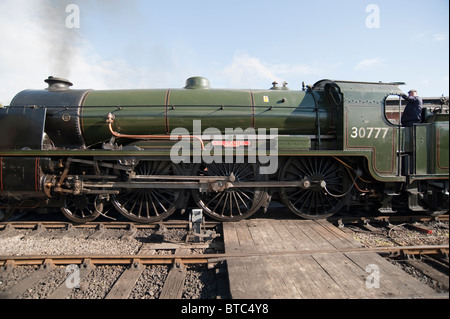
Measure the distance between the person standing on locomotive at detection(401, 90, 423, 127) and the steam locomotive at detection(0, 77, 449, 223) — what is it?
244 mm

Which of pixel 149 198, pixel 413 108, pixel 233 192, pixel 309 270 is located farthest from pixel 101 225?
pixel 413 108

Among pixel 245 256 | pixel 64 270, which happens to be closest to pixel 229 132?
pixel 245 256

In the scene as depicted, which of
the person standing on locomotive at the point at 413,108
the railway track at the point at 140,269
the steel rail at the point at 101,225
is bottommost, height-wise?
the railway track at the point at 140,269

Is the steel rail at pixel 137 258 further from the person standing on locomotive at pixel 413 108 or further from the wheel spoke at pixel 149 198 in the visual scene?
the person standing on locomotive at pixel 413 108

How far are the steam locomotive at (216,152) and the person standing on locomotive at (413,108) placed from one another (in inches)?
9.6

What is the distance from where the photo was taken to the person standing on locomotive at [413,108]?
507 centimetres

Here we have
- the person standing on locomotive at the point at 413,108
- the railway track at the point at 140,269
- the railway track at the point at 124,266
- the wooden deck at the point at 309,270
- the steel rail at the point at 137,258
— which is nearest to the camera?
the wooden deck at the point at 309,270

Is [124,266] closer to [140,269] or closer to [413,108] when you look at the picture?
[140,269]

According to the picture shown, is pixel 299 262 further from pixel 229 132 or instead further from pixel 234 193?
pixel 229 132

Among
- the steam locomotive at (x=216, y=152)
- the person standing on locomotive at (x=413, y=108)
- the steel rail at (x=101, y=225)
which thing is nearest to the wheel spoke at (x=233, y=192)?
the steam locomotive at (x=216, y=152)

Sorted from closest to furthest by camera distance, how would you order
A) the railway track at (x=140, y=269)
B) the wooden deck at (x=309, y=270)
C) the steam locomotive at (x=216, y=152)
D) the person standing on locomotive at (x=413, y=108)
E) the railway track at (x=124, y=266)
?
the wooden deck at (x=309, y=270), the railway track at (x=140, y=269), the railway track at (x=124, y=266), the steam locomotive at (x=216, y=152), the person standing on locomotive at (x=413, y=108)

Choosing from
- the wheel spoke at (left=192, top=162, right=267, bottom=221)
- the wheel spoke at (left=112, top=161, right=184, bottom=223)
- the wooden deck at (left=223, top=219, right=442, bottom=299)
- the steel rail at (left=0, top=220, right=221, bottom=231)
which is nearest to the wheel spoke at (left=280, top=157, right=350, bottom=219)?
the wheel spoke at (left=192, top=162, right=267, bottom=221)

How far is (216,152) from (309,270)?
2548 millimetres

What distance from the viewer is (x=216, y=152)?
15.4 feet
